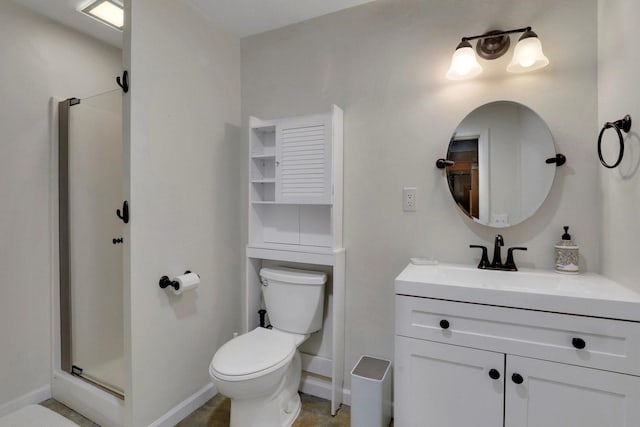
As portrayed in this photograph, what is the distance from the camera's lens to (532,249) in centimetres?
147

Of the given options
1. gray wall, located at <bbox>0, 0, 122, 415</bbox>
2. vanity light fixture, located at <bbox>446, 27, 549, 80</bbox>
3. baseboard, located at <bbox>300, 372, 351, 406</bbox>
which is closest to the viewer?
vanity light fixture, located at <bbox>446, 27, 549, 80</bbox>

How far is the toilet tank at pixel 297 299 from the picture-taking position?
178 cm

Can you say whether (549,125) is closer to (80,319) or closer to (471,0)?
(471,0)

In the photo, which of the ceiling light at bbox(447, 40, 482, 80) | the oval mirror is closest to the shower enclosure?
the ceiling light at bbox(447, 40, 482, 80)

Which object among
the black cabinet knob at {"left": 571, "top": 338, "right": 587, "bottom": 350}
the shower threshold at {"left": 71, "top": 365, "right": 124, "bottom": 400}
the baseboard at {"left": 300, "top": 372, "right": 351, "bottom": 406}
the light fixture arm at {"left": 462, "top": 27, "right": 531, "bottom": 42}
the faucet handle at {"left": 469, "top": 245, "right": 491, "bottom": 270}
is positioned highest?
the light fixture arm at {"left": 462, "top": 27, "right": 531, "bottom": 42}

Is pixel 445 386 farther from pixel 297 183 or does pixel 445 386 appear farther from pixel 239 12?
pixel 239 12

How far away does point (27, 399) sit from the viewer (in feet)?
5.83

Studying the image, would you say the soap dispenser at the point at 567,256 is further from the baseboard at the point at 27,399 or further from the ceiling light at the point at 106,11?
the baseboard at the point at 27,399

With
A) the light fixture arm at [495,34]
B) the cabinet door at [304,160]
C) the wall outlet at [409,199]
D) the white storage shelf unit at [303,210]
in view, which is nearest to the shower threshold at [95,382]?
the white storage shelf unit at [303,210]

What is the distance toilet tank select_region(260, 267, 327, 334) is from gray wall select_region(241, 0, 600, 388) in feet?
0.69

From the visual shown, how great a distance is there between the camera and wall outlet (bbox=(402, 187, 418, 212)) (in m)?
1.68

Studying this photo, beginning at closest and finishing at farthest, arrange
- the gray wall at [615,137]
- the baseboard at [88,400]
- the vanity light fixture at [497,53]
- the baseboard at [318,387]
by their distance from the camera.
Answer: the gray wall at [615,137]
the vanity light fixture at [497,53]
the baseboard at [88,400]
the baseboard at [318,387]

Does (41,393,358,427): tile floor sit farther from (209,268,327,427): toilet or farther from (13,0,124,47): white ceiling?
(13,0,124,47): white ceiling

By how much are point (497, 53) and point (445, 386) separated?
1568 millimetres
